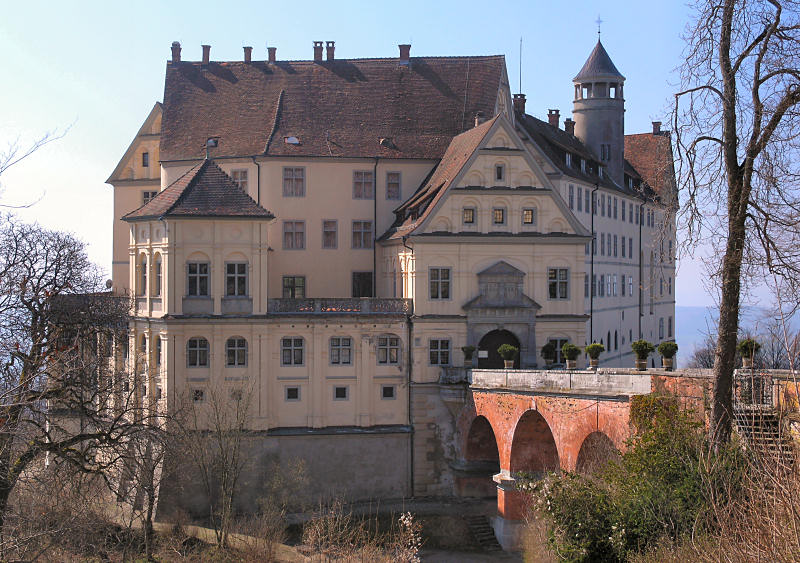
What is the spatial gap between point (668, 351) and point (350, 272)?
24382 millimetres

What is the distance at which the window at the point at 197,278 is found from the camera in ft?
135

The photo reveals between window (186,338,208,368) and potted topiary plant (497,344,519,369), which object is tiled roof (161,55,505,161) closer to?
window (186,338,208,368)

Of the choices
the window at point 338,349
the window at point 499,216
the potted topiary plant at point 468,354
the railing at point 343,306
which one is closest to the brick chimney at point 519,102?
the window at point 499,216

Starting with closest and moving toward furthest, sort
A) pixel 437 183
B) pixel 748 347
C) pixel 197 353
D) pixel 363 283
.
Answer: pixel 748 347 → pixel 197 353 → pixel 437 183 → pixel 363 283

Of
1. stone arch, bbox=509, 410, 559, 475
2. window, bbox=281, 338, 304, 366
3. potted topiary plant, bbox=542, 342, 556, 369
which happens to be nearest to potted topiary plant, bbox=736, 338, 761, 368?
stone arch, bbox=509, 410, 559, 475

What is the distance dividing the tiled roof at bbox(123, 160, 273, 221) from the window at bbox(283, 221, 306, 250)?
630 cm

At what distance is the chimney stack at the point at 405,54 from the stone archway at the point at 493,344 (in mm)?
17938

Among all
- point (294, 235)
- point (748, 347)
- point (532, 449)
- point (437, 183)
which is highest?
point (437, 183)

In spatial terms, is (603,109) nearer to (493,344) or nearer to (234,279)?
(493,344)

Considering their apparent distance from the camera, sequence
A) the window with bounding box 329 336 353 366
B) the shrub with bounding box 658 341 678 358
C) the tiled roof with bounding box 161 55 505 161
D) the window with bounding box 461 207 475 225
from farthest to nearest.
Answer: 1. the tiled roof with bounding box 161 55 505 161
2. the window with bounding box 461 207 475 225
3. the window with bounding box 329 336 353 366
4. the shrub with bounding box 658 341 678 358

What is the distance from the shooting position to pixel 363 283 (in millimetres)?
49375

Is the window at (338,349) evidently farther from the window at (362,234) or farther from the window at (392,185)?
the window at (392,185)

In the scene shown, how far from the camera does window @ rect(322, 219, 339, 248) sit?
4888 cm

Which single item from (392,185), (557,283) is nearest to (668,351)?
(557,283)
